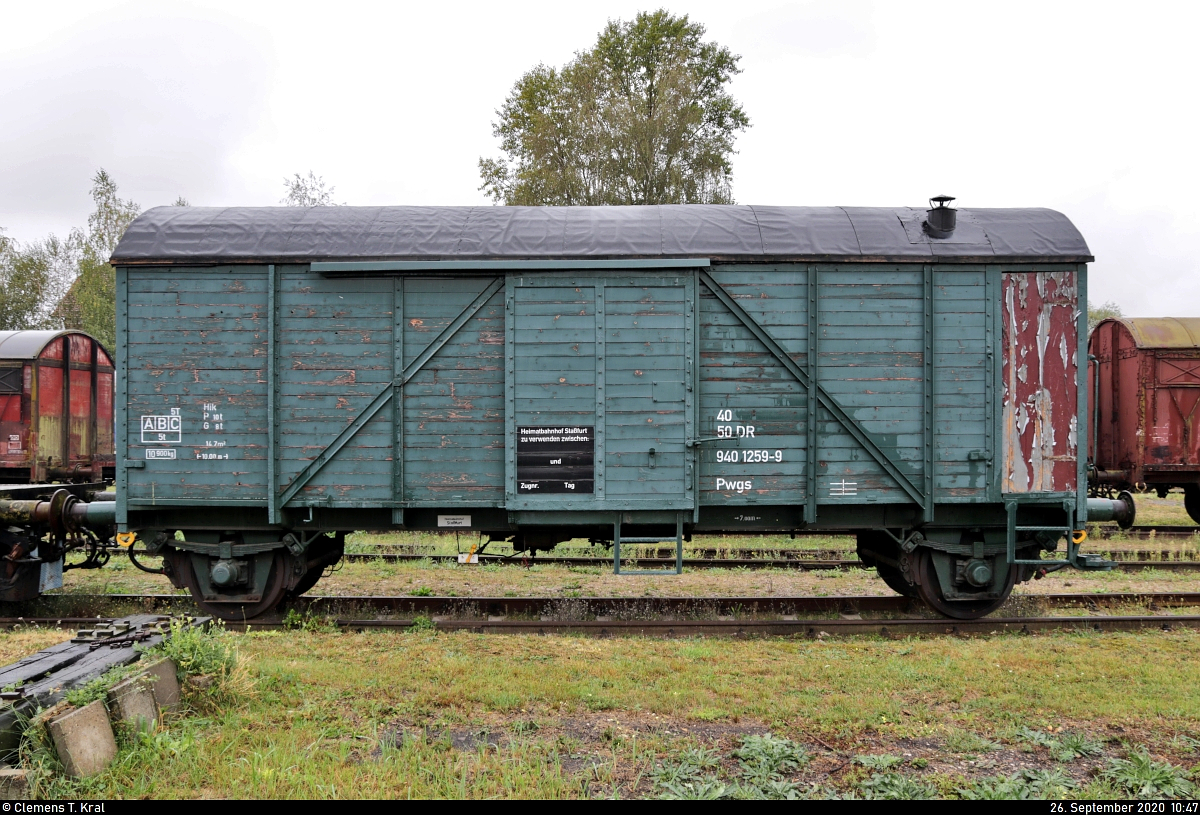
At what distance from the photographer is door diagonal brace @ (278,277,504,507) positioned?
7512 millimetres

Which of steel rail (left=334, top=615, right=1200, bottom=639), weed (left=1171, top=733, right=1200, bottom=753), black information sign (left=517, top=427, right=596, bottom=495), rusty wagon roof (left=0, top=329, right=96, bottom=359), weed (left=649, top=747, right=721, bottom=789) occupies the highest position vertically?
rusty wagon roof (left=0, top=329, right=96, bottom=359)

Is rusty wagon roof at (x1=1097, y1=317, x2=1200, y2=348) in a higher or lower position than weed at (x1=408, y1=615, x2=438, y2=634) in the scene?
higher

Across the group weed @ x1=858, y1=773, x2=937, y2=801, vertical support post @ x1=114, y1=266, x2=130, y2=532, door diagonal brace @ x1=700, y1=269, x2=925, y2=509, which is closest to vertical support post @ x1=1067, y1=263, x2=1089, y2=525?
door diagonal brace @ x1=700, y1=269, x2=925, y2=509

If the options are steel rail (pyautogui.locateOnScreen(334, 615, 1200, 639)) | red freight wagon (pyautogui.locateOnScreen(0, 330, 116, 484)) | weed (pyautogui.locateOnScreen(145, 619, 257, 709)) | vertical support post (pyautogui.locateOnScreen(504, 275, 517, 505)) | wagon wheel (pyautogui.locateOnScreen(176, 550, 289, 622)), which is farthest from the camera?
red freight wagon (pyautogui.locateOnScreen(0, 330, 116, 484))

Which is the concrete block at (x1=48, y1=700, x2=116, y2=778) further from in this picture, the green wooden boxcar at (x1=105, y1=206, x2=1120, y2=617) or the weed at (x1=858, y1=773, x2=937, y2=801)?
the weed at (x1=858, y1=773, x2=937, y2=801)

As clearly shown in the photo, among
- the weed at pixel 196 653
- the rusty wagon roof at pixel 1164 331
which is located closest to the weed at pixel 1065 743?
the weed at pixel 196 653

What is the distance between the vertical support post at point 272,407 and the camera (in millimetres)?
7496

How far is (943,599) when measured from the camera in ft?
26.2

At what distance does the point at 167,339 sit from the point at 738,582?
7680 millimetres

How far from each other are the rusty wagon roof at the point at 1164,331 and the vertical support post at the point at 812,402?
340 inches

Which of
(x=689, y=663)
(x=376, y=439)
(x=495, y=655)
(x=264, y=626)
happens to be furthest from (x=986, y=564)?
(x=264, y=626)

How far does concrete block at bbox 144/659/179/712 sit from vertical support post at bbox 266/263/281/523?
8.80 ft

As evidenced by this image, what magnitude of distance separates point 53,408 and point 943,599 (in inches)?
640

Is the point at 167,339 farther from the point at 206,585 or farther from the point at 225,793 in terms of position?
the point at 225,793
